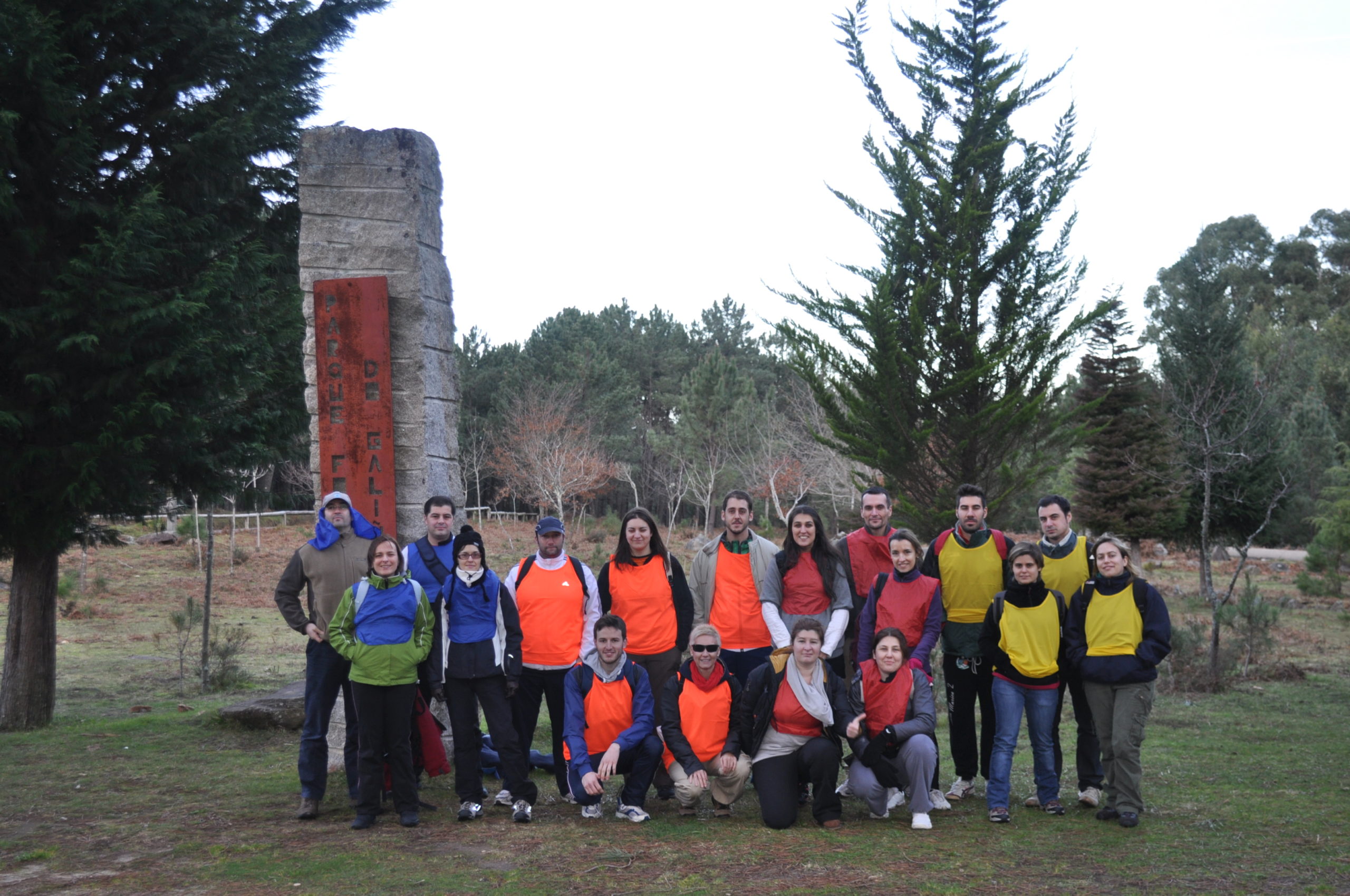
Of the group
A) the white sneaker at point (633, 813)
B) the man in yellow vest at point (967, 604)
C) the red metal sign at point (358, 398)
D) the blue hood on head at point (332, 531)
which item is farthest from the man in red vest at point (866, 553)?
the red metal sign at point (358, 398)

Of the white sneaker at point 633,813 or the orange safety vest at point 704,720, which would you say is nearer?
the white sneaker at point 633,813

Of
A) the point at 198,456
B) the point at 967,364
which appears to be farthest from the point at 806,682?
the point at 967,364

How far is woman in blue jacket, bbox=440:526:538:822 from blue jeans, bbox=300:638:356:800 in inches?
24.2

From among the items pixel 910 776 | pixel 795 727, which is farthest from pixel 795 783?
pixel 910 776

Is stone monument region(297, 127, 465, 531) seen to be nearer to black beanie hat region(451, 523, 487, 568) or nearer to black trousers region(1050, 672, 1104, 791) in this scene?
black beanie hat region(451, 523, 487, 568)

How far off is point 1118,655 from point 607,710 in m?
2.68

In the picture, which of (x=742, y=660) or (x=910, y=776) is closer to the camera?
(x=910, y=776)

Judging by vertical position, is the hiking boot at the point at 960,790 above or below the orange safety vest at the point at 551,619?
below

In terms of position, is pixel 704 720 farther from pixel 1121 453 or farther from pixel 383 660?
pixel 1121 453

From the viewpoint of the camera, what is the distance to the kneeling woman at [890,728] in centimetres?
514

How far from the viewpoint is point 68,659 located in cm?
1274

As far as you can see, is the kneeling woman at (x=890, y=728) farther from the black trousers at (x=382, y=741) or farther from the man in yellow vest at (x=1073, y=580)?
the black trousers at (x=382, y=741)

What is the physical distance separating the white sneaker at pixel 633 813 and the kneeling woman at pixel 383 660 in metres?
1.07

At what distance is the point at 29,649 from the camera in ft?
27.1
